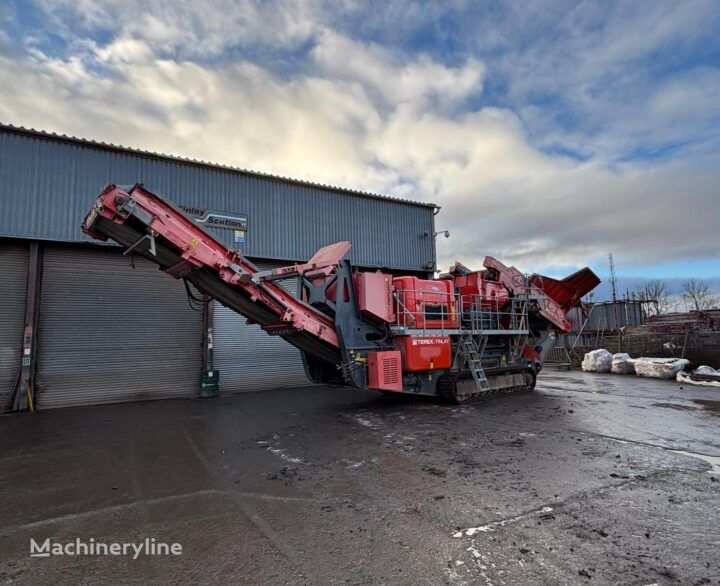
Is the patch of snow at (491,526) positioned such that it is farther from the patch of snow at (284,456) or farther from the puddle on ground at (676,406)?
the puddle on ground at (676,406)

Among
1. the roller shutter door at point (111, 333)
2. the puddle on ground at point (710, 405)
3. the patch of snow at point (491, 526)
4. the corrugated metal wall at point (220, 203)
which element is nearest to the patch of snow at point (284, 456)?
the patch of snow at point (491, 526)

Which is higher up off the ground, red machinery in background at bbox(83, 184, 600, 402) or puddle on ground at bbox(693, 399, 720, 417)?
red machinery in background at bbox(83, 184, 600, 402)

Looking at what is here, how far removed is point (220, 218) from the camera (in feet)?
45.4

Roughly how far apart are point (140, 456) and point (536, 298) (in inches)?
426

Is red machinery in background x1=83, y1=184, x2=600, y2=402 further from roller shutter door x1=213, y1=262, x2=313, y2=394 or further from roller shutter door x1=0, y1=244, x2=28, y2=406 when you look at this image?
roller shutter door x1=0, y1=244, x2=28, y2=406

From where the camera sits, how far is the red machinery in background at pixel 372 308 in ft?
22.3

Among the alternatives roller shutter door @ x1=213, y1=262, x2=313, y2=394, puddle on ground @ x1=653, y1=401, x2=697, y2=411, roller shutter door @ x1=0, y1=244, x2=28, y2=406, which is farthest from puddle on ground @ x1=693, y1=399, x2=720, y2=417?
roller shutter door @ x1=0, y1=244, x2=28, y2=406

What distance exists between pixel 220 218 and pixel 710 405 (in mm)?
14843

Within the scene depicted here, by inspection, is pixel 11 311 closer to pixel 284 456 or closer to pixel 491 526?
pixel 284 456

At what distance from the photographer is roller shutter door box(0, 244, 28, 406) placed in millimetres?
11055

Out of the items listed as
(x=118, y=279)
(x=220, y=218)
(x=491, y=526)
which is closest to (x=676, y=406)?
(x=491, y=526)

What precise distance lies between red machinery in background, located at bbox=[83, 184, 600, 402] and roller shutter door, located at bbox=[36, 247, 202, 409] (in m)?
5.79

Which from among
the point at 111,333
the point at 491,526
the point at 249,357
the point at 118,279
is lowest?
the point at 491,526

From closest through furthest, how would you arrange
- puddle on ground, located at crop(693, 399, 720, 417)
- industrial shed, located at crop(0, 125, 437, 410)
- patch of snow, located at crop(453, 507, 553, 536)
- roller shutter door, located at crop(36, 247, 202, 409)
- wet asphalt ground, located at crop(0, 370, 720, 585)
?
wet asphalt ground, located at crop(0, 370, 720, 585), patch of snow, located at crop(453, 507, 553, 536), puddle on ground, located at crop(693, 399, 720, 417), industrial shed, located at crop(0, 125, 437, 410), roller shutter door, located at crop(36, 247, 202, 409)
